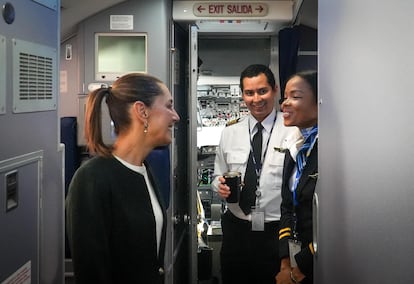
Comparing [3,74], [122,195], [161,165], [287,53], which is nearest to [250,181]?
[161,165]

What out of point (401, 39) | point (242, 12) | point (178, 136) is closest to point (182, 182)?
point (178, 136)

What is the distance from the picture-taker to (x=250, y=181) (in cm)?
312

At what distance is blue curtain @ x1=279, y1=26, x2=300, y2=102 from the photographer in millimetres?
3613

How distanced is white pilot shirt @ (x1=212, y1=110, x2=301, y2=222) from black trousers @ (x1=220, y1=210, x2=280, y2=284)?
0.09 m

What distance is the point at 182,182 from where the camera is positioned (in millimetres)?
4020

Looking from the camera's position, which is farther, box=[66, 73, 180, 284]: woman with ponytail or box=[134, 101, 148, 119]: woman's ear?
box=[134, 101, 148, 119]: woman's ear

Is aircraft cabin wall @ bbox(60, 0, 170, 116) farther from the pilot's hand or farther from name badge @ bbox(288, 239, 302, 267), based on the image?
name badge @ bbox(288, 239, 302, 267)

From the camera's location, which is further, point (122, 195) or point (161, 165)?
point (161, 165)

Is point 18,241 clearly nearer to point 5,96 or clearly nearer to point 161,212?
point 5,96

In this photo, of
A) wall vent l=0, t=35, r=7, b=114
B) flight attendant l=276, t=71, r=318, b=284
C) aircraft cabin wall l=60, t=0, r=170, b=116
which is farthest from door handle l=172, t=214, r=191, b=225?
wall vent l=0, t=35, r=7, b=114

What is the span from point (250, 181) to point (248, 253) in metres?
0.51

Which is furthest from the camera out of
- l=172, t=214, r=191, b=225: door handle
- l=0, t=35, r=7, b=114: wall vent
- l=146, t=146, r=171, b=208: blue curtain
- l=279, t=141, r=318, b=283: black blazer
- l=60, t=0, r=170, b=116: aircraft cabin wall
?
l=172, t=214, r=191, b=225: door handle

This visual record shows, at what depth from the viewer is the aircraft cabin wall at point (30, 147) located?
1438 mm

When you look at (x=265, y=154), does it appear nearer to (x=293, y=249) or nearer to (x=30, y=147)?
(x=293, y=249)
